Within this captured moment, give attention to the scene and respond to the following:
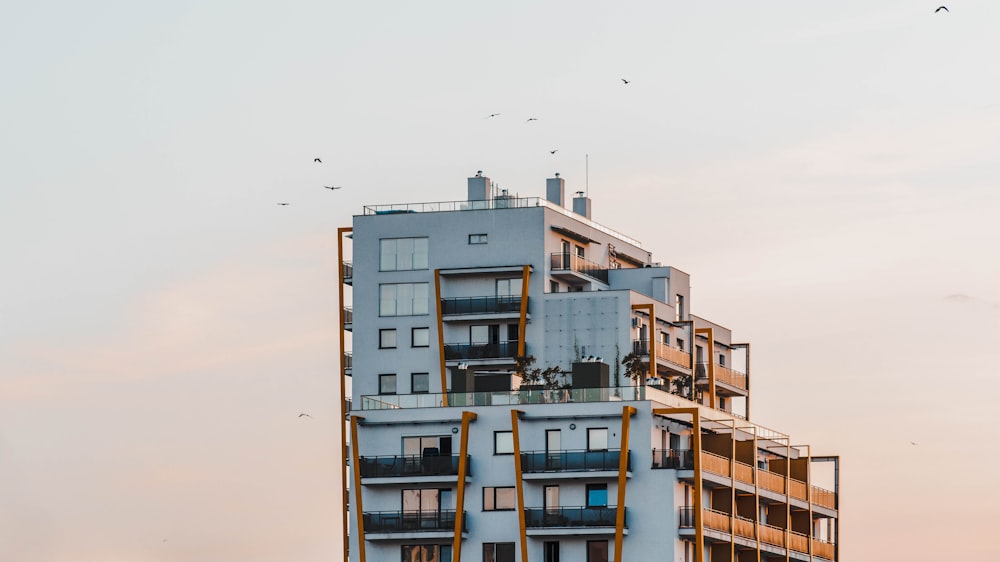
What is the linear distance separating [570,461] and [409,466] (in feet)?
30.6

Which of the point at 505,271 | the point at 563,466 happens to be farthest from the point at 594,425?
the point at 505,271

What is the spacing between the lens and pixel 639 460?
120 m

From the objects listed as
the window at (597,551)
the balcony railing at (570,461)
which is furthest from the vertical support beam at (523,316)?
the window at (597,551)

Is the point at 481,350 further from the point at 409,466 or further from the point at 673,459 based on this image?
the point at 673,459

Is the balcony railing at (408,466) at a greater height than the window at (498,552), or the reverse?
the balcony railing at (408,466)

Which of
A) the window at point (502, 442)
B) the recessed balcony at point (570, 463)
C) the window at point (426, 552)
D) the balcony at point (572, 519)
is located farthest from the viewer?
the window at point (426, 552)

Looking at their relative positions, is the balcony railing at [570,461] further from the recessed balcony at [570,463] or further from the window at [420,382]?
the window at [420,382]

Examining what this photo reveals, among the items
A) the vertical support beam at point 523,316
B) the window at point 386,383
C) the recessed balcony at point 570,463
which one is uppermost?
the vertical support beam at point 523,316

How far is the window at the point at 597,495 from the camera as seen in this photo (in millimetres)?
119875

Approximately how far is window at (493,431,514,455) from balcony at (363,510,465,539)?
400cm

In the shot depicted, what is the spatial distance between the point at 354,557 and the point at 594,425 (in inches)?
630

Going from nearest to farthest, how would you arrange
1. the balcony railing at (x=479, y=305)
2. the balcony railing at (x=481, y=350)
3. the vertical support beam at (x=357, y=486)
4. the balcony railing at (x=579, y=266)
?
1. the vertical support beam at (x=357, y=486)
2. the balcony railing at (x=481, y=350)
3. the balcony railing at (x=479, y=305)
4. the balcony railing at (x=579, y=266)

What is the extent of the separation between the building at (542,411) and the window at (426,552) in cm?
10

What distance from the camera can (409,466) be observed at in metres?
123
